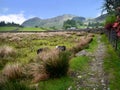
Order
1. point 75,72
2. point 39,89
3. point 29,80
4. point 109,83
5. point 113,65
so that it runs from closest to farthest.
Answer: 1. point 39,89
2. point 109,83
3. point 29,80
4. point 75,72
5. point 113,65

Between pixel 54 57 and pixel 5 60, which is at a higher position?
pixel 54 57

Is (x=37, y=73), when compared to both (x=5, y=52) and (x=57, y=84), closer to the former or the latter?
(x=57, y=84)

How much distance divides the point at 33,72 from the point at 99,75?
2.61 meters

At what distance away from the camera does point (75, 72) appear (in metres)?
10.2

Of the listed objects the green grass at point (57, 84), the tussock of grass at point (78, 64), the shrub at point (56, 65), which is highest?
the shrub at point (56, 65)

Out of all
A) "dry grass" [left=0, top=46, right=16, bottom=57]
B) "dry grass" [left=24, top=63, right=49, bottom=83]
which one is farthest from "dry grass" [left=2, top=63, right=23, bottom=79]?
"dry grass" [left=0, top=46, right=16, bottom=57]

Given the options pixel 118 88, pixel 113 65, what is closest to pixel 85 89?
pixel 118 88

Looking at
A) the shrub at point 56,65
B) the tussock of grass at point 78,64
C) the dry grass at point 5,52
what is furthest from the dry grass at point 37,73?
the dry grass at point 5,52

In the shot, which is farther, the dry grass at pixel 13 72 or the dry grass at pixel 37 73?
the dry grass at pixel 13 72

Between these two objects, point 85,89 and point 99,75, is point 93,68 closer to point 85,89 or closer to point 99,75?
point 99,75

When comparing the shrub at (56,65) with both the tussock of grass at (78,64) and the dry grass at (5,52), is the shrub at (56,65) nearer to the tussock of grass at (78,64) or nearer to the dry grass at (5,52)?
the tussock of grass at (78,64)

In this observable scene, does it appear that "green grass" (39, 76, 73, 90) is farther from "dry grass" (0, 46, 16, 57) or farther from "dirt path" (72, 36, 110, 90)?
"dry grass" (0, 46, 16, 57)

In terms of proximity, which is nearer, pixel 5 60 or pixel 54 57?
pixel 54 57

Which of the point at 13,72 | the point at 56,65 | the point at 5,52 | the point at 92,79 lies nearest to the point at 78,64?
the point at 92,79
